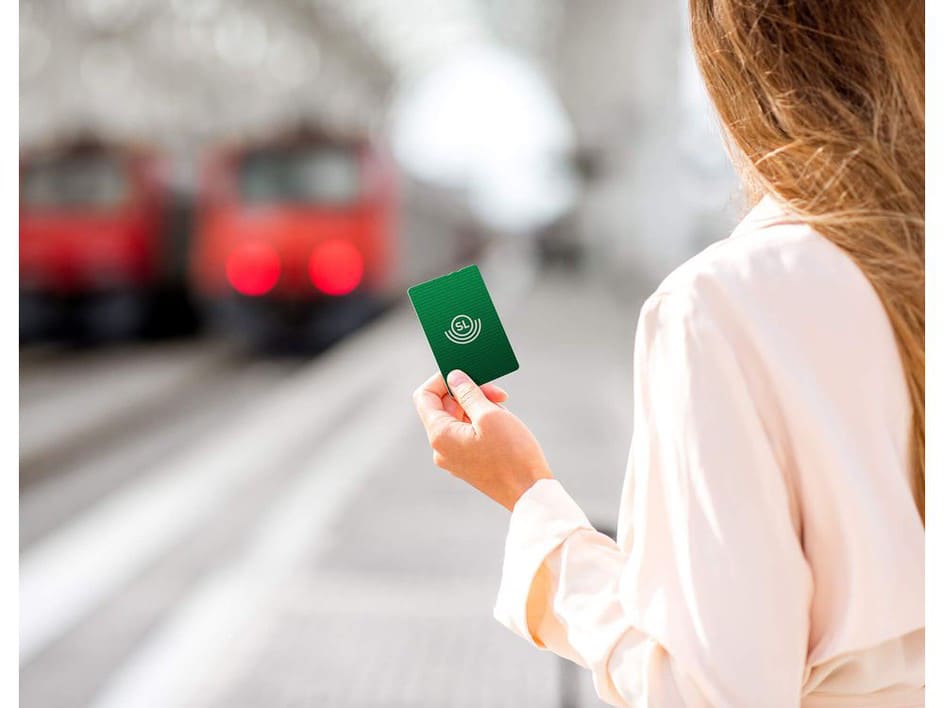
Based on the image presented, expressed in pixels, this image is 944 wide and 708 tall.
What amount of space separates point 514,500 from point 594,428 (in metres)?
5.53

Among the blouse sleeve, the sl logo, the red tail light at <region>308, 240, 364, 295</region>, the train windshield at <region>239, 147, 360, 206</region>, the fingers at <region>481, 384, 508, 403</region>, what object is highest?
the train windshield at <region>239, 147, 360, 206</region>

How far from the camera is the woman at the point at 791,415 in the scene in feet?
2.96

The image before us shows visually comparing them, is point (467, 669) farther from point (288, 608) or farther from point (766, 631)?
point (766, 631)

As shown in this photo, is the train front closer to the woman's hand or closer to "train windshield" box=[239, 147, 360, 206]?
"train windshield" box=[239, 147, 360, 206]

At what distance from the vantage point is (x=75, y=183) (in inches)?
437

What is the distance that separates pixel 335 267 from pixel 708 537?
9484 mm

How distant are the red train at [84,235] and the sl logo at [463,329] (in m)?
10.6

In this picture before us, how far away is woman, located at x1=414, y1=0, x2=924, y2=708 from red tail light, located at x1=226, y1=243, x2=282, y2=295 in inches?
365

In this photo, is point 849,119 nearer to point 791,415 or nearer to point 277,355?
point 791,415

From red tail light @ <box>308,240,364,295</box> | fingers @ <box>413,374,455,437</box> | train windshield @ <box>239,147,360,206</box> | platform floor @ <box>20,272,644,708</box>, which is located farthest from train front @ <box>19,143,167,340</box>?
fingers @ <box>413,374,455,437</box>

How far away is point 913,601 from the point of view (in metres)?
0.95

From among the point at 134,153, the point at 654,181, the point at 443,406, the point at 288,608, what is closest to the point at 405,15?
the point at 654,181

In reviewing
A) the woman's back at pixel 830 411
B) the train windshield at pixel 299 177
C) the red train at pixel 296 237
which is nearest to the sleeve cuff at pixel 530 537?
the woman's back at pixel 830 411

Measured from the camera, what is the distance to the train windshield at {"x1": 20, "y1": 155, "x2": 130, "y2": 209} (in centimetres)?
1106
